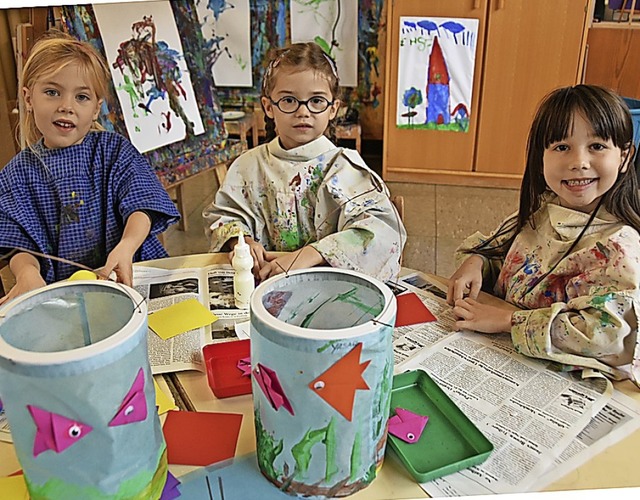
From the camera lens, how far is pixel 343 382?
1.94 ft

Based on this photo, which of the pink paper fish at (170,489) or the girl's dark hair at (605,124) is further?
the girl's dark hair at (605,124)

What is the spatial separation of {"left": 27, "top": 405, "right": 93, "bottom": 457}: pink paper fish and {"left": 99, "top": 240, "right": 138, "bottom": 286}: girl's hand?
1.72 ft

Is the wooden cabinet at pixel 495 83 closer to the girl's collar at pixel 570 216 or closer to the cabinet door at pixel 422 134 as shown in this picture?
the cabinet door at pixel 422 134

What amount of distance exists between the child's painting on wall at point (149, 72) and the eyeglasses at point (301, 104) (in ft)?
3.61

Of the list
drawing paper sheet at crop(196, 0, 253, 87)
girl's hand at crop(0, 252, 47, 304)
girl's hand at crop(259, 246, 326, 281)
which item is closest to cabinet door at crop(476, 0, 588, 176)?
drawing paper sheet at crop(196, 0, 253, 87)

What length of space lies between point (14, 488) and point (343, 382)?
37cm

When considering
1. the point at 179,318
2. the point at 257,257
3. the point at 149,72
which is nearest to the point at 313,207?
the point at 257,257

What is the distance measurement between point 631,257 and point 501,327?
0.68 ft

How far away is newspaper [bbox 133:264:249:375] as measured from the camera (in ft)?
2.93

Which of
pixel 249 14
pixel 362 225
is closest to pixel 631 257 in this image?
pixel 362 225

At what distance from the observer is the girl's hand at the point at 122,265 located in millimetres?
1092

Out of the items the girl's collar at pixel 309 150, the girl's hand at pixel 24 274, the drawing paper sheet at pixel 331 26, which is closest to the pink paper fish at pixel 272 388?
the girl's hand at pixel 24 274

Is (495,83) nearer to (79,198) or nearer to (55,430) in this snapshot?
(79,198)

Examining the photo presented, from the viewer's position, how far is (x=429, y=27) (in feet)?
10.0
